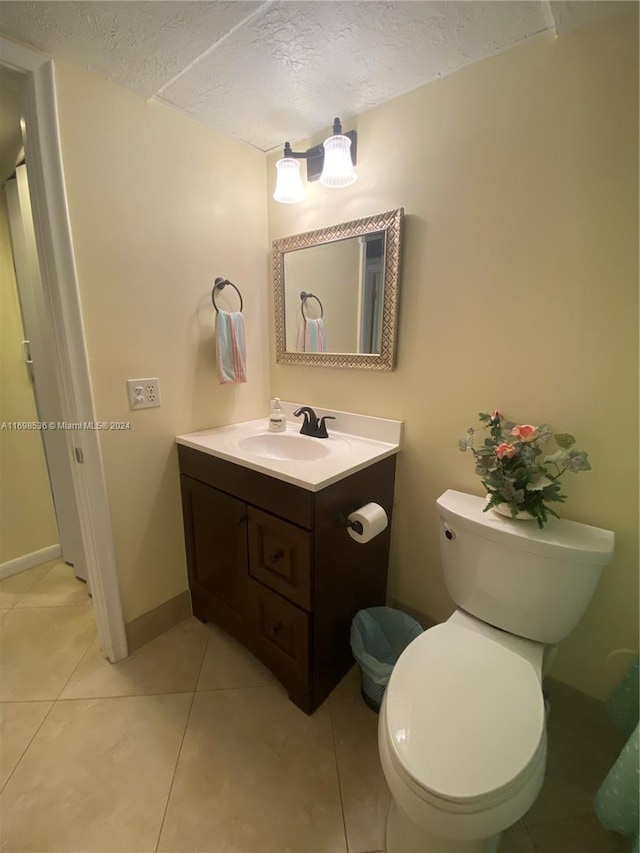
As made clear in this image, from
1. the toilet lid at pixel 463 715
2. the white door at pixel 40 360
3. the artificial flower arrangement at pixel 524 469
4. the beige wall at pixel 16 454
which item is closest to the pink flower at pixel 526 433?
the artificial flower arrangement at pixel 524 469

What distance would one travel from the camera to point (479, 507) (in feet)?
3.74

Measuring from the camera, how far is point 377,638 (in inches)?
53.6

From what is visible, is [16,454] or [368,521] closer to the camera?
[368,521]

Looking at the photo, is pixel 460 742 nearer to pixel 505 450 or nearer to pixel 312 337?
pixel 505 450

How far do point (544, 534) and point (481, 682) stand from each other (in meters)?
0.42

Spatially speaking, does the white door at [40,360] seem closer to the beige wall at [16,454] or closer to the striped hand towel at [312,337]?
the beige wall at [16,454]

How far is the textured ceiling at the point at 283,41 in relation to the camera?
88cm

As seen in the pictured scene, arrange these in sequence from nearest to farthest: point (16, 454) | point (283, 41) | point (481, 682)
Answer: point (481, 682)
point (283, 41)
point (16, 454)

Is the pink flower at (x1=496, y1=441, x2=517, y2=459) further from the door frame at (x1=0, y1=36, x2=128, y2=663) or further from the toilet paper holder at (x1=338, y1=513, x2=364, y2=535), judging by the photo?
the door frame at (x1=0, y1=36, x2=128, y2=663)

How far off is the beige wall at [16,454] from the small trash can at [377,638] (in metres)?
1.85

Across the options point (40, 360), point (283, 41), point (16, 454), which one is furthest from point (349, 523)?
point (16, 454)

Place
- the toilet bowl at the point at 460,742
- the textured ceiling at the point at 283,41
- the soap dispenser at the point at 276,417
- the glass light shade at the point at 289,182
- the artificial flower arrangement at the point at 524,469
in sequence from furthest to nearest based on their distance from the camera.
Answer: the soap dispenser at the point at 276,417 < the glass light shade at the point at 289,182 < the artificial flower arrangement at the point at 524,469 < the textured ceiling at the point at 283,41 < the toilet bowl at the point at 460,742

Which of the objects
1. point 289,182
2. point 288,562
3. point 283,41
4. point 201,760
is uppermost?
point 283,41

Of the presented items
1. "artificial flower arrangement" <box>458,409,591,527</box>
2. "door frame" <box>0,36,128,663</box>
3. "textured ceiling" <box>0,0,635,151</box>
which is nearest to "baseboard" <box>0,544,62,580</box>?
"door frame" <box>0,36,128,663</box>
